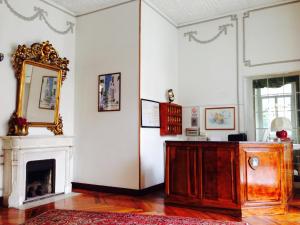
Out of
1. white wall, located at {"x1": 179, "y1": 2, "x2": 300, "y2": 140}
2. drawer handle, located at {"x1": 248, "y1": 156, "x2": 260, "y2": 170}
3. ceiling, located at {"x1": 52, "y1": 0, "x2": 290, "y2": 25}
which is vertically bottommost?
drawer handle, located at {"x1": 248, "y1": 156, "x2": 260, "y2": 170}

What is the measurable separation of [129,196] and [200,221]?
171 cm

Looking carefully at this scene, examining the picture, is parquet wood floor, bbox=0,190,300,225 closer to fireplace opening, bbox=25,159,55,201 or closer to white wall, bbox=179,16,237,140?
fireplace opening, bbox=25,159,55,201

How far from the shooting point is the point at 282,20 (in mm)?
5141

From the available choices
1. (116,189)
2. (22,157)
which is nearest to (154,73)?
(116,189)

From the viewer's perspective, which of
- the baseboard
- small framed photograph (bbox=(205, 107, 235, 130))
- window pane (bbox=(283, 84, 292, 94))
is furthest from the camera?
small framed photograph (bbox=(205, 107, 235, 130))

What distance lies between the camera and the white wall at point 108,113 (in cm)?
478

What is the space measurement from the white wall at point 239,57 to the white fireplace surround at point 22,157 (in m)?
2.78

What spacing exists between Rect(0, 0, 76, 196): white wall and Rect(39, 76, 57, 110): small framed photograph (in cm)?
30

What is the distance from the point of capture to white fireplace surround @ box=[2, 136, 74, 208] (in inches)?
158

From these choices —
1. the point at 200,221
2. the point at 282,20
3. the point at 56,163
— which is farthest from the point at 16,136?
the point at 282,20

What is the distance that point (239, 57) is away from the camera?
18.0ft

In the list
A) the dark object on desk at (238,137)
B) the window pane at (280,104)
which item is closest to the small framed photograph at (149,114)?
the dark object on desk at (238,137)

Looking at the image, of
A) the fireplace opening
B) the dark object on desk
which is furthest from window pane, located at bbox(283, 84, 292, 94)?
the fireplace opening

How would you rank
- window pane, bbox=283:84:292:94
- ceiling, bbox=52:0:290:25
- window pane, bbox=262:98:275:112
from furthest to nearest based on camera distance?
window pane, bbox=262:98:275:112
window pane, bbox=283:84:292:94
ceiling, bbox=52:0:290:25
